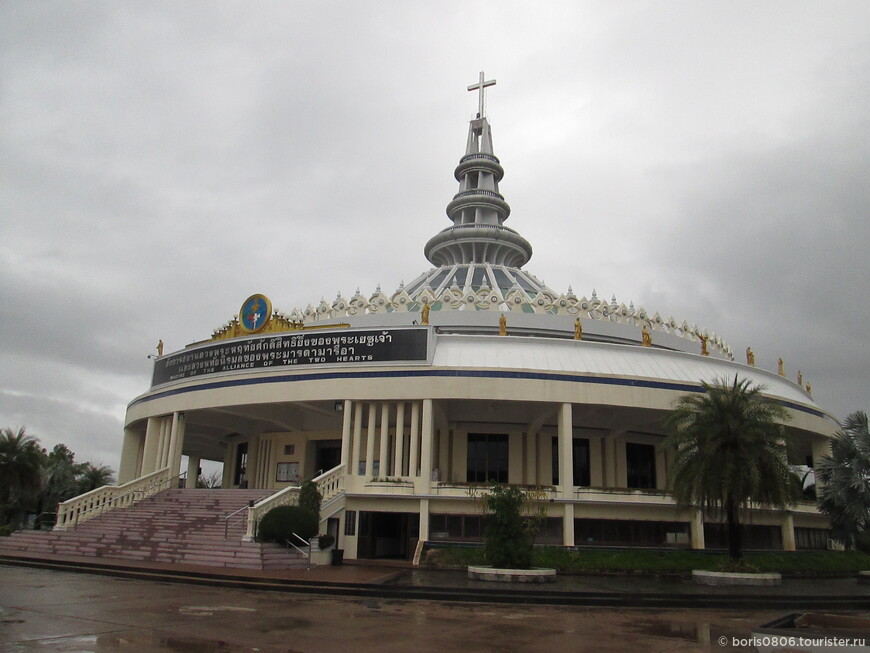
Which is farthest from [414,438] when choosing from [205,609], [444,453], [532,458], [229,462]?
[229,462]

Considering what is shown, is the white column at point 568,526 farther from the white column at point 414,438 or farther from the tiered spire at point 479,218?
the tiered spire at point 479,218

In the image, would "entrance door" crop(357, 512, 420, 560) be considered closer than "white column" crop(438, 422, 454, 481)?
Yes

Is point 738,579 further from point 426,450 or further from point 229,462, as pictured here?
point 229,462

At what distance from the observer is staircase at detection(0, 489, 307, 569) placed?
23516 millimetres

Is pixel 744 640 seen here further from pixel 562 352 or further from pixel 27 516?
pixel 27 516

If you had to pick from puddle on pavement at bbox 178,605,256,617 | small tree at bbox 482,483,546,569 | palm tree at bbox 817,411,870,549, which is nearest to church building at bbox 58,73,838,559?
palm tree at bbox 817,411,870,549

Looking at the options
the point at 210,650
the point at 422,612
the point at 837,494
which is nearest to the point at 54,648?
the point at 210,650

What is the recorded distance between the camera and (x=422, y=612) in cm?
1586

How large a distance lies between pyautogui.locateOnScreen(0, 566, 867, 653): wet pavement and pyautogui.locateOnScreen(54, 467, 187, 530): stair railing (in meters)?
11.4

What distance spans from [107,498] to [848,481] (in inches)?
1325

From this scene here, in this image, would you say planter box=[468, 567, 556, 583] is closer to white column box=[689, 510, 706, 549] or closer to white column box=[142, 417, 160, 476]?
white column box=[689, 510, 706, 549]

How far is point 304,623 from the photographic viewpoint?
13672 mm

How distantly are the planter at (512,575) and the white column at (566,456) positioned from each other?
6.14m

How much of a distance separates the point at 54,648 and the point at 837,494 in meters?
30.3
